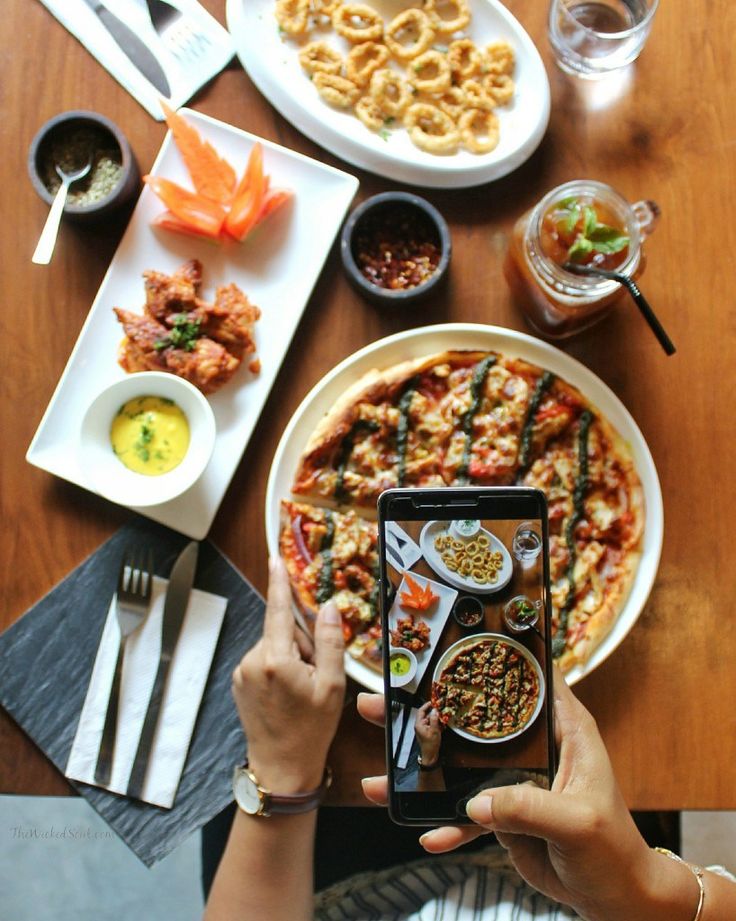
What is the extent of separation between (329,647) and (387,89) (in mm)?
1280

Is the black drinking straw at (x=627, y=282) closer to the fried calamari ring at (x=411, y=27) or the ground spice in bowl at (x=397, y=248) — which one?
the ground spice in bowl at (x=397, y=248)

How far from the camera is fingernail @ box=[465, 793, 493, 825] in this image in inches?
52.7

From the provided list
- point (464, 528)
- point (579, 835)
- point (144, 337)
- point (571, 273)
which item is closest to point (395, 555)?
point (464, 528)

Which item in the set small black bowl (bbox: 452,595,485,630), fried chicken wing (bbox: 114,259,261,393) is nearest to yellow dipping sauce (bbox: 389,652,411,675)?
small black bowl (bbox: 452,595,485,630)

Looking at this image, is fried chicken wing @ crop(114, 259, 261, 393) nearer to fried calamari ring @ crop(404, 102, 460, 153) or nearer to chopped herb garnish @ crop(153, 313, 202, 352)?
chopped herb garnish @ crop(153, 313, 202, 352)

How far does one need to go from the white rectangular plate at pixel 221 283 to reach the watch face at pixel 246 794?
1.69 ft

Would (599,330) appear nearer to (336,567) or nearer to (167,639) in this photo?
(336,567)

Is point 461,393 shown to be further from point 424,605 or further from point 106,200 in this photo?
point 106,200

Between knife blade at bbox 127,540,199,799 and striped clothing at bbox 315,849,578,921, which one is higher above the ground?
→ knife blade at bbox 127,540,199,799

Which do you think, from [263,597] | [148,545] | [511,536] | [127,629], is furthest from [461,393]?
[127,629]

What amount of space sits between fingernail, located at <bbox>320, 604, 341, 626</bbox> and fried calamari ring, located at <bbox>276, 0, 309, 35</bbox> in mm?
1330

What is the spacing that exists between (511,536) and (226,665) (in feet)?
2.43

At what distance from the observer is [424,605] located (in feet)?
4.72

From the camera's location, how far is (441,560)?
1.45 metres
